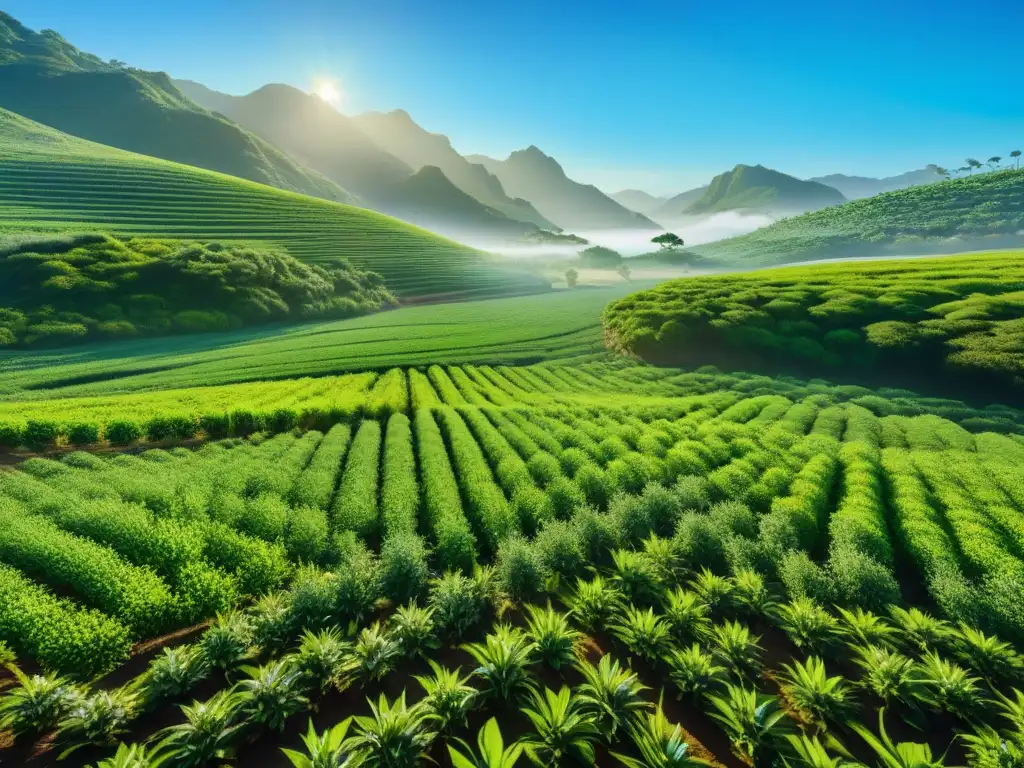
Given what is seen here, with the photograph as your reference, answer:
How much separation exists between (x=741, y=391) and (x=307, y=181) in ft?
737

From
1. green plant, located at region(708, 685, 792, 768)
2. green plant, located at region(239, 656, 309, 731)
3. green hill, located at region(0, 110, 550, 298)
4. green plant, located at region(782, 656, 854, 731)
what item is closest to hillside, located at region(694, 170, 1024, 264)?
green hill, located at region(0, 110, 550, 298)

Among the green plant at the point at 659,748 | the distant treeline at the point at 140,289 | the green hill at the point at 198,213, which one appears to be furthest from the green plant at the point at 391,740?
the green hill at the point at 198,213

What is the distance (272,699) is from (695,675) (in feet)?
32.1

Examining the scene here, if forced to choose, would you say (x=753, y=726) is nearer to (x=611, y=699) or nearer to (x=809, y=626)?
(x=611, y=699)

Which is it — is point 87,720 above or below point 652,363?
above

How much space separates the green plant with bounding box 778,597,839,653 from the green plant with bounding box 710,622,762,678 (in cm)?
Answer: 128

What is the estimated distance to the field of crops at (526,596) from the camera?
8.95m

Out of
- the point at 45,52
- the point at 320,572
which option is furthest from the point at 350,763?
the point at 45,52

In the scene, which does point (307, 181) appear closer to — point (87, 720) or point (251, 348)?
point (251, 348)

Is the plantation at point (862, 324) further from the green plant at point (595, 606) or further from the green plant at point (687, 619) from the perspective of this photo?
the green plant at point (595, 606)

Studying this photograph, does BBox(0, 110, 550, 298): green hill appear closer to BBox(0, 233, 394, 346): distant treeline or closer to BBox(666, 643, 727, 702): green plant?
BBox(0, 233, 394, 346): distant treeline

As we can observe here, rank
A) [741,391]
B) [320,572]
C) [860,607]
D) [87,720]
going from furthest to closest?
[741,391]
[320,572]
[860,607]
[87,720]

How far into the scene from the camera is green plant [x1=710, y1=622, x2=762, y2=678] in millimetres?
10664

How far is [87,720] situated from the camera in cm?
855
